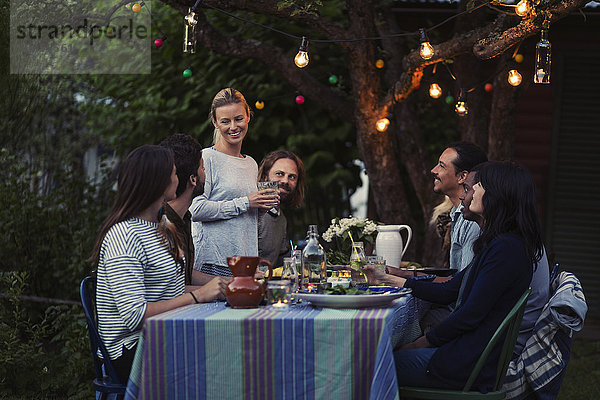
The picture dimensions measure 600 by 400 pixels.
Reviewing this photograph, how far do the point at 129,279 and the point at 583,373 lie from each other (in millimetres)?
4360

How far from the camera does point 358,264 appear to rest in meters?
3.30

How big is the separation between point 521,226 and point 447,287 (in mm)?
623

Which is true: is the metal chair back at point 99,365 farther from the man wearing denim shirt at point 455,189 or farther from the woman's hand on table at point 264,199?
the man wearing denim shirt at point 455,189

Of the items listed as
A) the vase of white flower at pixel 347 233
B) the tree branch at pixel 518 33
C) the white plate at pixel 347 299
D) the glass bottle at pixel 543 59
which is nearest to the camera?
the white plate at pixel 347 299

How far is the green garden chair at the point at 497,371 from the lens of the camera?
267 centimetres

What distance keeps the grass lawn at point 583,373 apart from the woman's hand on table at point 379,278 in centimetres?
251

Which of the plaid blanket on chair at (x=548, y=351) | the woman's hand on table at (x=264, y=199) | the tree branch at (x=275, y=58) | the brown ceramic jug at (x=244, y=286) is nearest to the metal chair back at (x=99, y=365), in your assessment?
the brown ceramic jug at (x=244, y=286)

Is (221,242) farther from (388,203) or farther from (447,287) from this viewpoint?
(388,203)

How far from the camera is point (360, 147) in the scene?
6219 millimetres

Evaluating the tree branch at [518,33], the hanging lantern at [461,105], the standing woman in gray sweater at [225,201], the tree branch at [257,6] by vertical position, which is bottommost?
the standing woman in gray sweater at [225,201]

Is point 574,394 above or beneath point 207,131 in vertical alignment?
beneath

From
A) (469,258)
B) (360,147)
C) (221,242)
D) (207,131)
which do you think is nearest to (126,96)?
(207,131)

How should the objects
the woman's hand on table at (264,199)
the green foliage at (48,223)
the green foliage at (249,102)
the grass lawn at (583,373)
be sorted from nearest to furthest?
the woman's hand on table at (264,199) → the grass lawn at (583,373) → the green foliage at (48,223) → the green foliage at (249,102)

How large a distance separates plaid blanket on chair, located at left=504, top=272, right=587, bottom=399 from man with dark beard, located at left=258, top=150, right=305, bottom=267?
1792mm
